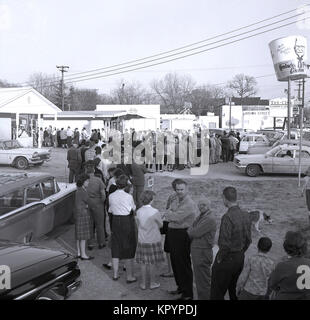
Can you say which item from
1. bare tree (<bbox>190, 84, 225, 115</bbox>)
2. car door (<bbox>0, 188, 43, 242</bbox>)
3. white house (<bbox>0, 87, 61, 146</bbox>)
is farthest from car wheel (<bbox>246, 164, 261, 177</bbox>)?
bare tree (<bbox>190, 84, 225, 115</bbox>)

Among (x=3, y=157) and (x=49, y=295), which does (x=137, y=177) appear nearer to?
(x=49, y=295)

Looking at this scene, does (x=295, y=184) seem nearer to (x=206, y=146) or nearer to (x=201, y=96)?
(x=206, y=146)

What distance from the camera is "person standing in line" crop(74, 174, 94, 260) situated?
7.30m

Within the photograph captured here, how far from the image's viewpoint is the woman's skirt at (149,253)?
5.96m

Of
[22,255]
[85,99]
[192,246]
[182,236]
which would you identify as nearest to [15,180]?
[22,255]

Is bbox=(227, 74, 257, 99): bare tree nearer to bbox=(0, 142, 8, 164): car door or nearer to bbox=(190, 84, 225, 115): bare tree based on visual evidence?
bbox=(190, 84, 225, 115): bare tree

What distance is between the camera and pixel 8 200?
7242 millimetres

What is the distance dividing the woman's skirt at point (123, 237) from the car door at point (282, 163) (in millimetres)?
12534

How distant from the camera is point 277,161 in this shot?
17.6 m

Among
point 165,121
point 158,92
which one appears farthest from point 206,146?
point 158,92

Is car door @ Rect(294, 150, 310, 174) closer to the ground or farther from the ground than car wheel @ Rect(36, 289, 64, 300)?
farther from the ground

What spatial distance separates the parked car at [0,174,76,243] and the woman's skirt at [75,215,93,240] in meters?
0.85

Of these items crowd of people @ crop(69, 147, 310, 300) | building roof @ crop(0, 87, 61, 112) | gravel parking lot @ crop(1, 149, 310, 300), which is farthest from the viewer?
building roof @ crop(0, 87, 61, 112)

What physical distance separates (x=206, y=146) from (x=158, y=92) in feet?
245
